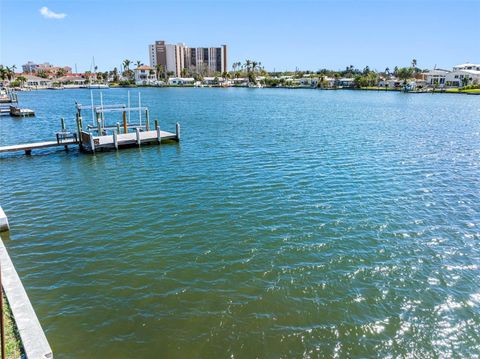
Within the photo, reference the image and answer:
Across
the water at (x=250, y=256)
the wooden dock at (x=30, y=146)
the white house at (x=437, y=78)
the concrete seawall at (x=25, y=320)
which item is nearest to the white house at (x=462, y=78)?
the white house at (x=437, y=78)

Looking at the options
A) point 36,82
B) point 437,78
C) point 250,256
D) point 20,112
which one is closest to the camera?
point 250,256

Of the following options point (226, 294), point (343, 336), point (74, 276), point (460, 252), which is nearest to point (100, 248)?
point (74, 276)

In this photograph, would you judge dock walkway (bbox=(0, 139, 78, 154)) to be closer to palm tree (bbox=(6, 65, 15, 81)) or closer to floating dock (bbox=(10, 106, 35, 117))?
floating dock (bbox=(10, 106, 35, 117))

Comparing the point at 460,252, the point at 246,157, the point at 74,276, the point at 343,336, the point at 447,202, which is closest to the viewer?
the point at 343,336

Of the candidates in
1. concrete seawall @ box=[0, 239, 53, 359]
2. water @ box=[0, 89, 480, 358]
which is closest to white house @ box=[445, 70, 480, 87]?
water @ box=[0, 89, 480, 358]

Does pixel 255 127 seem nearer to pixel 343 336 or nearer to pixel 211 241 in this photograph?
pixel 211 241

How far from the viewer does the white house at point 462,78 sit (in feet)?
522

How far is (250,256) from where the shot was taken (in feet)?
45.3

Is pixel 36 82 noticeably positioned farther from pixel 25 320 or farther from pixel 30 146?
pixel 25 320

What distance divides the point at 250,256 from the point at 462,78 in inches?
7283

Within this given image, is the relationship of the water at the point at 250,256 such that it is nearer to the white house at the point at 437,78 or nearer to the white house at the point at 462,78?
the white house at the point at 462,78

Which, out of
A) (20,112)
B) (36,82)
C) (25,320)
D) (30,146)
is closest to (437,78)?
(20,112)

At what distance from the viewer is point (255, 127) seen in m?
48.6

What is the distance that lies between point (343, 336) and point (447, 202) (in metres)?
13.4
